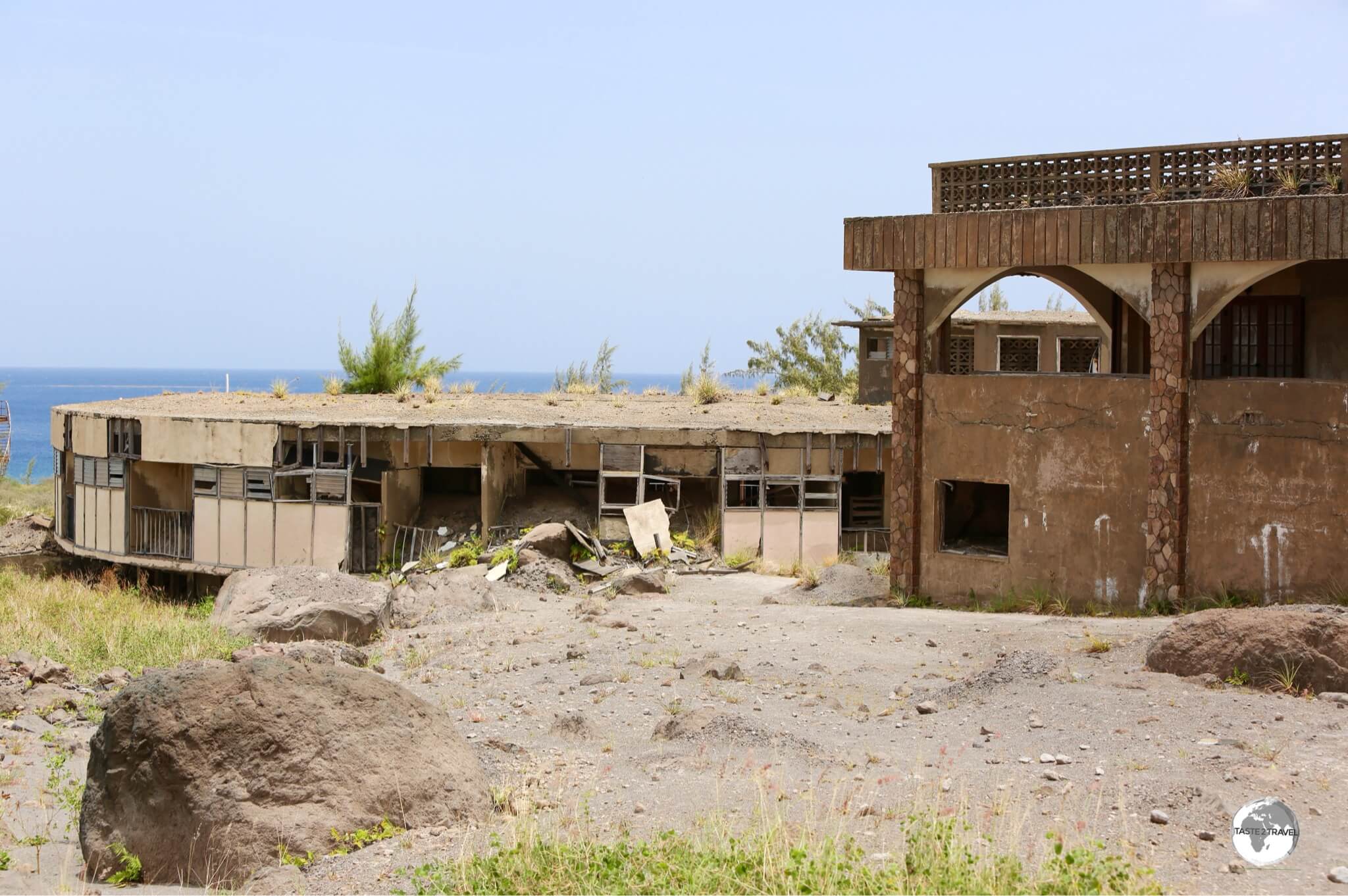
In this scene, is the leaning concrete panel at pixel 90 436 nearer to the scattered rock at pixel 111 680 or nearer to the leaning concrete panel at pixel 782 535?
the scattered rock at pixel 111 680

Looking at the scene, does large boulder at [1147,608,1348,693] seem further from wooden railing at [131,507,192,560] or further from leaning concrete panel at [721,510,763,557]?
wooden railing at [131,507,192,560]

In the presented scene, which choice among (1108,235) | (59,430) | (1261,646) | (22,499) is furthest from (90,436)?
(22,499)

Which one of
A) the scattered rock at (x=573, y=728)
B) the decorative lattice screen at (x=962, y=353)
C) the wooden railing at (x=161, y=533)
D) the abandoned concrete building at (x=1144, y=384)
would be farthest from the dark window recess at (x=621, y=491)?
the scattered rock at (x=573, y=728)

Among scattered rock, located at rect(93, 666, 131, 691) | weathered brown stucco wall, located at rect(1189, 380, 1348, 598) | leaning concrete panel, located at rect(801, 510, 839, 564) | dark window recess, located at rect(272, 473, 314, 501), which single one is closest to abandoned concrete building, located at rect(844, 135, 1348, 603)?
weathered brown stucco wall, located at rect(1189, 380, 1348, 598)

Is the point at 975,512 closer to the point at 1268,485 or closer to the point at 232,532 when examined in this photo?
the point at 1268,485

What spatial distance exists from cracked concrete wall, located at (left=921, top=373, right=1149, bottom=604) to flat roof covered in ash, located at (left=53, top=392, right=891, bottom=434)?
6850 mm

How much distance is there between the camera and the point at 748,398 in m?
36.6

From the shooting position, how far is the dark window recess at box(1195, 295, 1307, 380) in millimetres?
19578

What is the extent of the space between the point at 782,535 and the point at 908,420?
684 centimetres

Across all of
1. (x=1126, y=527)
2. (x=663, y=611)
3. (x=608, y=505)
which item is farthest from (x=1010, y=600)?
(x=608, y=505)

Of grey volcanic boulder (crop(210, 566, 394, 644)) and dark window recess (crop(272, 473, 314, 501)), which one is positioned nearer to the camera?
grey volcanic boulder (crop(210, 566, 394, 644))

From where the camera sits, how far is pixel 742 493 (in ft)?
86.9

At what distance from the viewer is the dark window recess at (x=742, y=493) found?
26500 mm

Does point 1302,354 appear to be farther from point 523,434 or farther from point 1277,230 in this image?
point 523,434
